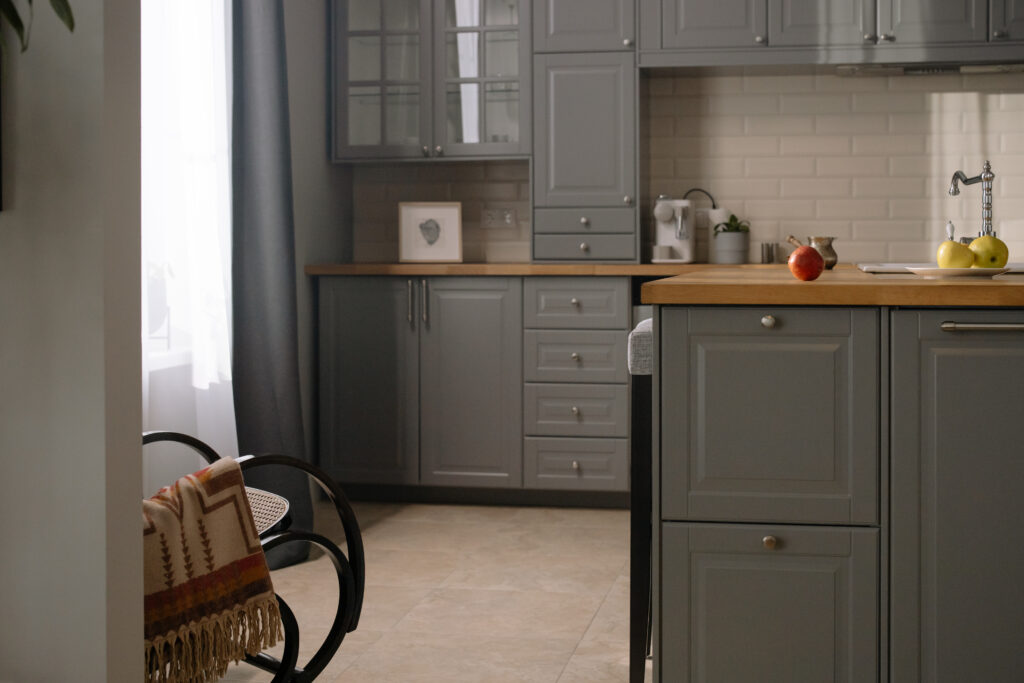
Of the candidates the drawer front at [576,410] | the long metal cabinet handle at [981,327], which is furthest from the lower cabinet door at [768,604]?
the drawer front at [576,410]

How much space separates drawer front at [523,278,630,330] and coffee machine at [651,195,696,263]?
0.32 m

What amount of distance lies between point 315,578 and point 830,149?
2686 mm

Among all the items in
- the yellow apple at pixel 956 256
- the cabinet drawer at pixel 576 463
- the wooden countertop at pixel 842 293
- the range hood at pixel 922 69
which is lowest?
the cabinet drawer at pixel 576 463

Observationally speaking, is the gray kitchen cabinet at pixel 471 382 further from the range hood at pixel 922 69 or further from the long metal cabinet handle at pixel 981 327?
the long metal cabinet handle at pixel 981 327

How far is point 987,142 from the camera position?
14.3ft

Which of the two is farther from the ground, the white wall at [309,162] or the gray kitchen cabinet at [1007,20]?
the gray kitchen cabinet at [1007,20]

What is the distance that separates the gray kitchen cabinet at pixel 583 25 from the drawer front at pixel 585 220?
62cm

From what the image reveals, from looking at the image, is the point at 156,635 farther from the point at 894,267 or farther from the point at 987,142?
the point at 987,142

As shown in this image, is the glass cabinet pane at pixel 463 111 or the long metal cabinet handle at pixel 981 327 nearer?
the long metal cabinet handle at pixel 981 327

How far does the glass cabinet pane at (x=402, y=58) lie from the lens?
14.3 ft

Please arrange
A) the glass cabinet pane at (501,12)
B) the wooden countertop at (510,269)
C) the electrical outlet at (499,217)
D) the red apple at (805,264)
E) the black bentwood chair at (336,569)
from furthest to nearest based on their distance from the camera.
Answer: the electrical outlet at (499,217), the glass cabinet pane at (501,12), the wooden countertop at (510,269), the black bentwood chair at (336,569), the red apple at (805,264)

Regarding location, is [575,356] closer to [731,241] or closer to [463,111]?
[731,241]

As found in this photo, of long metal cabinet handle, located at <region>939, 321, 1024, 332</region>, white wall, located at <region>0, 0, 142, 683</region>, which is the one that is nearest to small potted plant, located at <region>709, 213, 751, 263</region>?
long metal cabinet handle, located at <region>939, 321, 1024, 332</region>

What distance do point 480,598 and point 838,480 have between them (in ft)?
4.87
